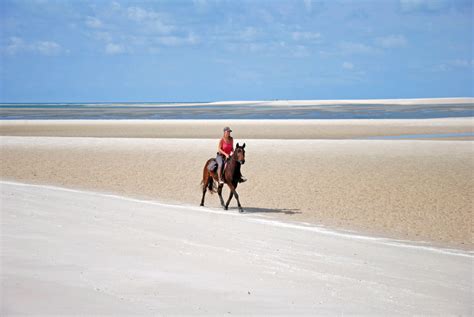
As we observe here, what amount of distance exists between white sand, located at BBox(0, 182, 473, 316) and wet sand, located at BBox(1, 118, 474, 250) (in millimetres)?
2961

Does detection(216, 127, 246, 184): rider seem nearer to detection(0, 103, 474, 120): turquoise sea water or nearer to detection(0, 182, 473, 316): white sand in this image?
detection(0, 182, 473, 316): white sand

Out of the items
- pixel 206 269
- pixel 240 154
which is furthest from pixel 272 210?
pixel 206 269

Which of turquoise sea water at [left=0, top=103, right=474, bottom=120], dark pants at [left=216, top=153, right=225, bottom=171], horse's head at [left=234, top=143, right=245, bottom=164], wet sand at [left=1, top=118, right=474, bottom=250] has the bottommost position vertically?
wet sand at [left=1, top=118, right=474, bottom=250]

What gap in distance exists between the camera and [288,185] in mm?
20172

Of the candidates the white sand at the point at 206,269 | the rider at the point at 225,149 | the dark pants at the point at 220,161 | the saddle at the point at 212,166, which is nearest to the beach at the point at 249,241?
the white sand at the point at 206,269

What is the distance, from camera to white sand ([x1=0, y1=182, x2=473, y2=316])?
661cm

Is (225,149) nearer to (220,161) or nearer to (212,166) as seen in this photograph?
(220,161)

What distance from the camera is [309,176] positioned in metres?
21.8

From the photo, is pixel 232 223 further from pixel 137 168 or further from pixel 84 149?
pixel 84 149

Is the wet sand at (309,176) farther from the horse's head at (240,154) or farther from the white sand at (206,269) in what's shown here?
the white sand at (206,269)

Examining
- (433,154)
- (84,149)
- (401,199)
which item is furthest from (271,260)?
(84,149)

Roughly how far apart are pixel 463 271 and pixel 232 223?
15.9 feet

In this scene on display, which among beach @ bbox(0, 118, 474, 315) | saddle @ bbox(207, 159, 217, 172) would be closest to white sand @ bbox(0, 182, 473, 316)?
beach @ bbox(0, 118, 474, 315)

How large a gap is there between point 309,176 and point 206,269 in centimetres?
1396
